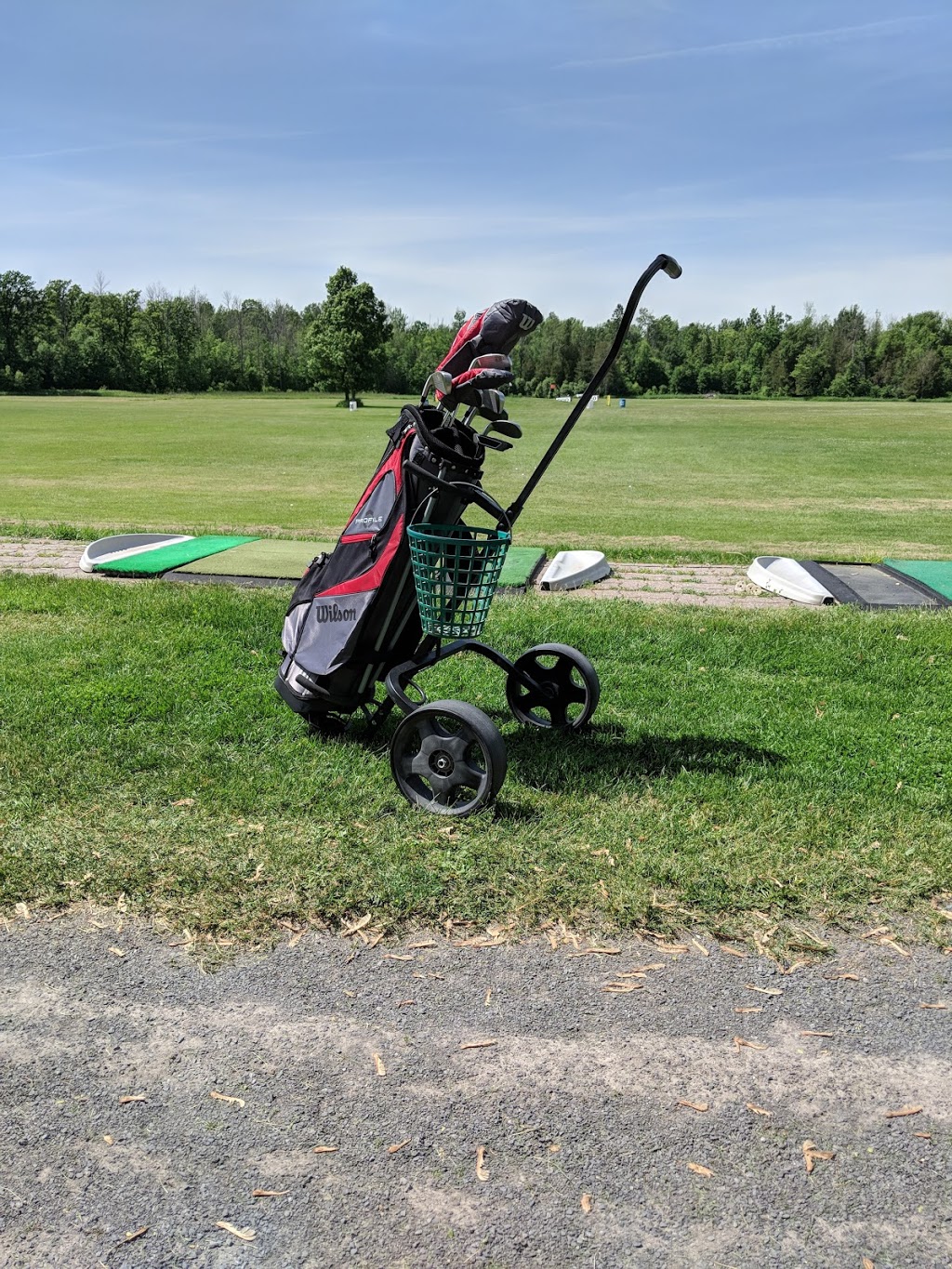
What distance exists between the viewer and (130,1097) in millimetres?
2535

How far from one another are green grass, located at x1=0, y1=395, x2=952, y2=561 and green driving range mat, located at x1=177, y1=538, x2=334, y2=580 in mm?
1727

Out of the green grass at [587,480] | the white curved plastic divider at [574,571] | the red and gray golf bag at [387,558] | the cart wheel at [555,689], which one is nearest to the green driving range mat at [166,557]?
the green grass at [587,480]

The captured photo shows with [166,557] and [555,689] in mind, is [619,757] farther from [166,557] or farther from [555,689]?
[166,557]

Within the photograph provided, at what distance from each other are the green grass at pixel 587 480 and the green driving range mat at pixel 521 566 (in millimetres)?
994

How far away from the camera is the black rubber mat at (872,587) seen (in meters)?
7.73

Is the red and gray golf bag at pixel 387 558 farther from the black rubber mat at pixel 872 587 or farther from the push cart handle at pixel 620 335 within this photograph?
the black rubber mat at pixel 872 587

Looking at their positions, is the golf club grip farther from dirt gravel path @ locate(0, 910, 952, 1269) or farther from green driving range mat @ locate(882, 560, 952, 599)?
green driving range mat @ locate(882, 560, 952, 599)

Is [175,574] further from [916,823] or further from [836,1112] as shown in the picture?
[836,1112]

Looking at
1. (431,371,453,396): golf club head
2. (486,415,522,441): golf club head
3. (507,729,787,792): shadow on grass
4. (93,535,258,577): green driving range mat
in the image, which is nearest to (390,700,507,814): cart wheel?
(507,729,787,792): shadow on grass

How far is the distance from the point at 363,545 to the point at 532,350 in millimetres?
81522

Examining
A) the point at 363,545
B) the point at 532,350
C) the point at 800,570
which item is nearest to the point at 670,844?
the point at 363,545

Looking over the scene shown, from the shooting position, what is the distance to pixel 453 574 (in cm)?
402

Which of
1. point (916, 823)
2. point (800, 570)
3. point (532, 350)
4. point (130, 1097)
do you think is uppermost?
point (532, 350)

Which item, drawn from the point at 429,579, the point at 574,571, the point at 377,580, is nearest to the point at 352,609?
the point at 377,580
